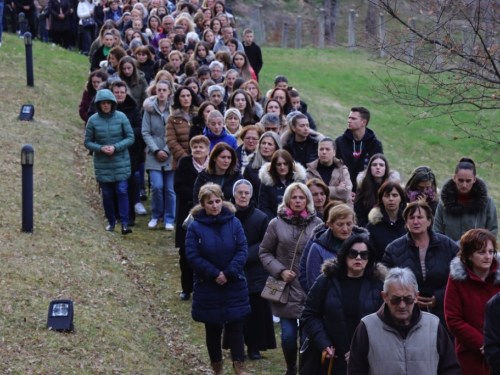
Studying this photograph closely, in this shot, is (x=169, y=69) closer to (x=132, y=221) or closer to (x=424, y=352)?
(x=132, y=221)

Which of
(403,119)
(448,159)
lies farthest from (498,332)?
(403,119)

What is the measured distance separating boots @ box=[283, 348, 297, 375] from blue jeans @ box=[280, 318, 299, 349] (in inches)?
1.6

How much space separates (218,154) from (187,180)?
1.41 m

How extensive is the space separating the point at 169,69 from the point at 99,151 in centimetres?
350

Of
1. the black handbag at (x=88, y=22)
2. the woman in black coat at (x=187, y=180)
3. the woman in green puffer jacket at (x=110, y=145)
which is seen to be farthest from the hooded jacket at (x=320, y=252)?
the black handbag at (x=88, y=22)

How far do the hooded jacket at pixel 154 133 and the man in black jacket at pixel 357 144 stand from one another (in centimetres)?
312

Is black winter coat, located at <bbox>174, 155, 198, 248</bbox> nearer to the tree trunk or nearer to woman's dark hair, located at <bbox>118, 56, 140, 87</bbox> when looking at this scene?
the tree trunk

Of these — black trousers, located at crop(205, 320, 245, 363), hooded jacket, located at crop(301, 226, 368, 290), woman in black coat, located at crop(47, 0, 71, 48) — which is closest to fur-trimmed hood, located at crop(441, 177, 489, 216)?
hooded jacket, located at crop(301, 226, 368, 290)

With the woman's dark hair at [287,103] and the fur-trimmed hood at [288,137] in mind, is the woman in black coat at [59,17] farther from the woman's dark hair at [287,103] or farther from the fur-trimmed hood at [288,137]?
the fur-trimmed hood at [288,137]

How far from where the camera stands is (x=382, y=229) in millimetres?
9680

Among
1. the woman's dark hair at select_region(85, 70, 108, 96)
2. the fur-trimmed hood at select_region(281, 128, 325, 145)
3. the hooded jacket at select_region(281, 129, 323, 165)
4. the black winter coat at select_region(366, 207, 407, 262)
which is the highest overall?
the woman's dark hair at select_region(85, 70, 108, 96)

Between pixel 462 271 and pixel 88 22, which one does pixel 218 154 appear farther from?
Answer: pixel 88 22

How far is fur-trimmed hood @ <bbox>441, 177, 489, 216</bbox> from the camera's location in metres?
9.60

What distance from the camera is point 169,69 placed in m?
17.2
